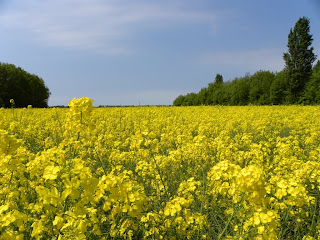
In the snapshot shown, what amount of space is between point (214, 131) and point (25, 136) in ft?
17.1

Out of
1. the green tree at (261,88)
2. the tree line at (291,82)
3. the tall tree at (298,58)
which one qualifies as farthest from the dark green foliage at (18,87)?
the tall tree at (298,58)

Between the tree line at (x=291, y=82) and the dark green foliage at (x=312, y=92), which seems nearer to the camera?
the dark green foliage at (x=312, y=92)

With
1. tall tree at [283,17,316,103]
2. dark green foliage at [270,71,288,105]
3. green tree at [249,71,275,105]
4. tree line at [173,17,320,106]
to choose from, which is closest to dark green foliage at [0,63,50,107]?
tree line at [173,17,320,106]

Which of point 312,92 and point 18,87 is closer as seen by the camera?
point 312,92

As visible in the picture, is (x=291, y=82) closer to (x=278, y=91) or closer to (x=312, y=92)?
(x=278, y=91)

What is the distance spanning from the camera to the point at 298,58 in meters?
33.9

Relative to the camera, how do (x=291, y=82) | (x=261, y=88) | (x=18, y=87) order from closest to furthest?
1. (x=291, y=82)
2. (x=261, y=88)
3. (x=18, y=87)

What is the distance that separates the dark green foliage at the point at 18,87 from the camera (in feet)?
115

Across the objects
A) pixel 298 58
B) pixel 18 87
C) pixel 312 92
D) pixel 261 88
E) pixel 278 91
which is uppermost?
pixel 298 58

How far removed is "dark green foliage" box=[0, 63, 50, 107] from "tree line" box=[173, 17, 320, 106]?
25.8m

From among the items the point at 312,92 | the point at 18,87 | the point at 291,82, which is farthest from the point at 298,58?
the point at 18,87

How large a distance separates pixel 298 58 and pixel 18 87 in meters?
34.1

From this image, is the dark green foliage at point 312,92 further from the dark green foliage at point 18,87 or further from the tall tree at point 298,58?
the dark green foliage at point 18,87

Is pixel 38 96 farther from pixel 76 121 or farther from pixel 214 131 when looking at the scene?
pixel 76 121
